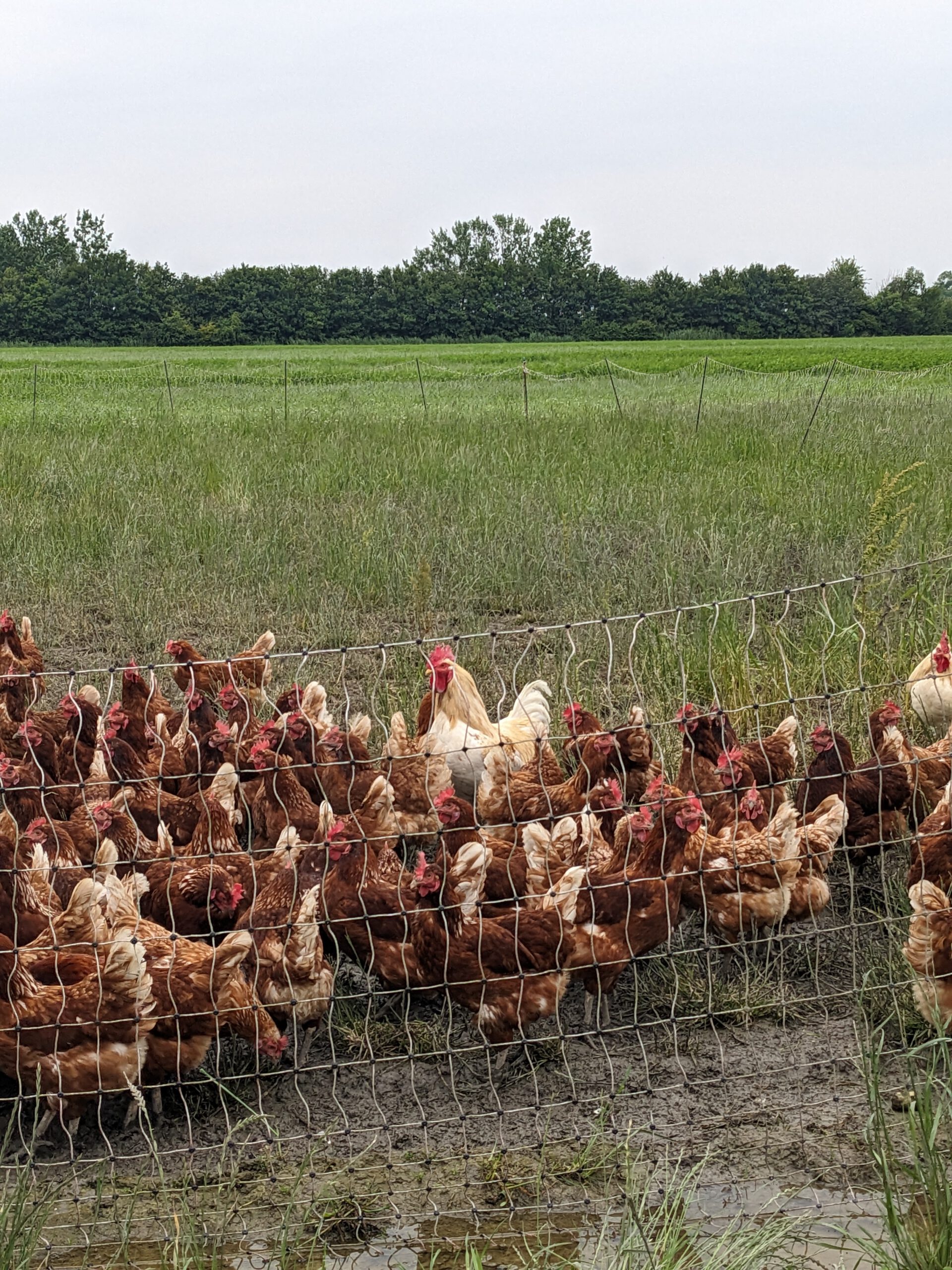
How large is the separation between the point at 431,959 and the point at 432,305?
58.3 m

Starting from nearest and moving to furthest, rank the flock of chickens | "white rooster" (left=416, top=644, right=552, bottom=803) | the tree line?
1. the flock of chickens
2. "white rooster" (left=416, top=644, right=552, bottom=803)
3. the tree line

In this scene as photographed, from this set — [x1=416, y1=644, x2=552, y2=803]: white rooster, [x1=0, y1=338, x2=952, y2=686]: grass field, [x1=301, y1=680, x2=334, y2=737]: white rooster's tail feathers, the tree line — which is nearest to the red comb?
[x1=416, y1=644, x2=552, y2=803]: white rooster

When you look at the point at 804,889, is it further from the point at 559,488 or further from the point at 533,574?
the point at 559,488

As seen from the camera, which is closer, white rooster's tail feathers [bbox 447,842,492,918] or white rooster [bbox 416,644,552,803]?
white rooster's tail feathers [bbox 447,842,492,918]

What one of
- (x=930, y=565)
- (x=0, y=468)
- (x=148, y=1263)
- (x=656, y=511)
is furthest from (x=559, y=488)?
(x=148, y=1263)

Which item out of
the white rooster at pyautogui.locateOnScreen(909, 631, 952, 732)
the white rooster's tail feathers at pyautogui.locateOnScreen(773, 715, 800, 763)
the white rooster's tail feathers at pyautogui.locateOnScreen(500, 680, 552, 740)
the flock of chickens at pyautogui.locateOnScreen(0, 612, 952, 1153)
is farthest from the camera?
the white rooster's tail feathers at pyautogui.locateOnScreen(500, 680, 552, 740)

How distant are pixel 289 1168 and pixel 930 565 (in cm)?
548

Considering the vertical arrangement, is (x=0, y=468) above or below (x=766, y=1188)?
above

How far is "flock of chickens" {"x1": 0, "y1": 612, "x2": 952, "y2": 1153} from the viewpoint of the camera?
3295 mm

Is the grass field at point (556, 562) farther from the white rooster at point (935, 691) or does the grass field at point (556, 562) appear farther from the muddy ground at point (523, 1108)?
the white rooster at point (935, 691)

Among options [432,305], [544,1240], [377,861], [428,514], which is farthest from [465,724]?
[432,305]

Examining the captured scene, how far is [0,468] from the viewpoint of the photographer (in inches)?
418

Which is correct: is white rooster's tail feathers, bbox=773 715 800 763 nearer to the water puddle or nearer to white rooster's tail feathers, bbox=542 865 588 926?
white rooster's tail feathers, bbox=542 865 588 926

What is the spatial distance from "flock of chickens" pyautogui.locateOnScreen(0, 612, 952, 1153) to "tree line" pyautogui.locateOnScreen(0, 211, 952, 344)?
182 feet
